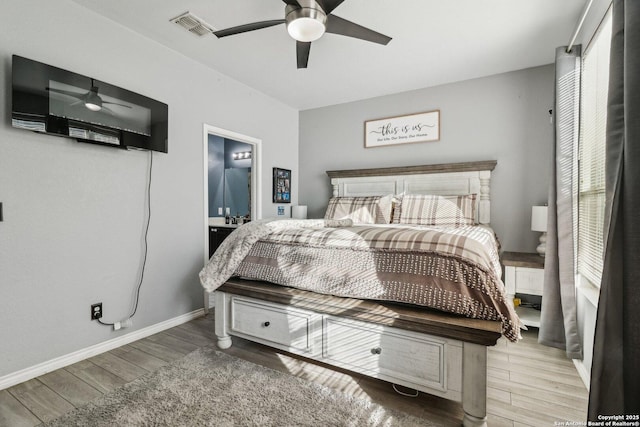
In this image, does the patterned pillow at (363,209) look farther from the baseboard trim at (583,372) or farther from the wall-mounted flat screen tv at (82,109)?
the wall-mounted flat screen tv at (82,109)

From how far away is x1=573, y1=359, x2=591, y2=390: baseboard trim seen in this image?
6.03 feet

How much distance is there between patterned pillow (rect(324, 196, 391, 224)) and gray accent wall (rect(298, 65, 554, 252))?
26.2 inches

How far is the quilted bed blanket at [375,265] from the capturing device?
1528 mm

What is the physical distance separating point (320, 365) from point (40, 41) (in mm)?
2825

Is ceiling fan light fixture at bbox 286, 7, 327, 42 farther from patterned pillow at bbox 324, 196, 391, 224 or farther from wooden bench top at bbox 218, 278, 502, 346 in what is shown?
patterned pillow at bbox 324, 196, 391, 224

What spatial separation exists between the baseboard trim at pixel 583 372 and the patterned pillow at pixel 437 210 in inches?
53.4

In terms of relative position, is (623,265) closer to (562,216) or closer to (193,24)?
(562,216)

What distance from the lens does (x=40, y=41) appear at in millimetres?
→ 1961

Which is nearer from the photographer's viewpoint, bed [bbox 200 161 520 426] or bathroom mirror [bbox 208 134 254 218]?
bed [bbox 200 161 520 426]

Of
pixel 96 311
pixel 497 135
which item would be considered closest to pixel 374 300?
pixel 96 311

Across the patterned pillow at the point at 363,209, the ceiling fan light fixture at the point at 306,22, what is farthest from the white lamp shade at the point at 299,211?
the ceiling fan light fixture at the point at 306,22

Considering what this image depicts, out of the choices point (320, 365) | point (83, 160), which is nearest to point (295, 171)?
point (83, 160)

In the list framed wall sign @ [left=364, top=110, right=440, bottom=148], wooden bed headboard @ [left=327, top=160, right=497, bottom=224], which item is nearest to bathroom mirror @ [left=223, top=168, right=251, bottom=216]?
wooden bed headboard @ [left=327, top=160, right=497, bottom=224]

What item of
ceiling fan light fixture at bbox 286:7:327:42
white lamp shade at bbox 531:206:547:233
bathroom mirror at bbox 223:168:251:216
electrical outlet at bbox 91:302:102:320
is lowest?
electrical outlet at bbox 91:302:102:320
